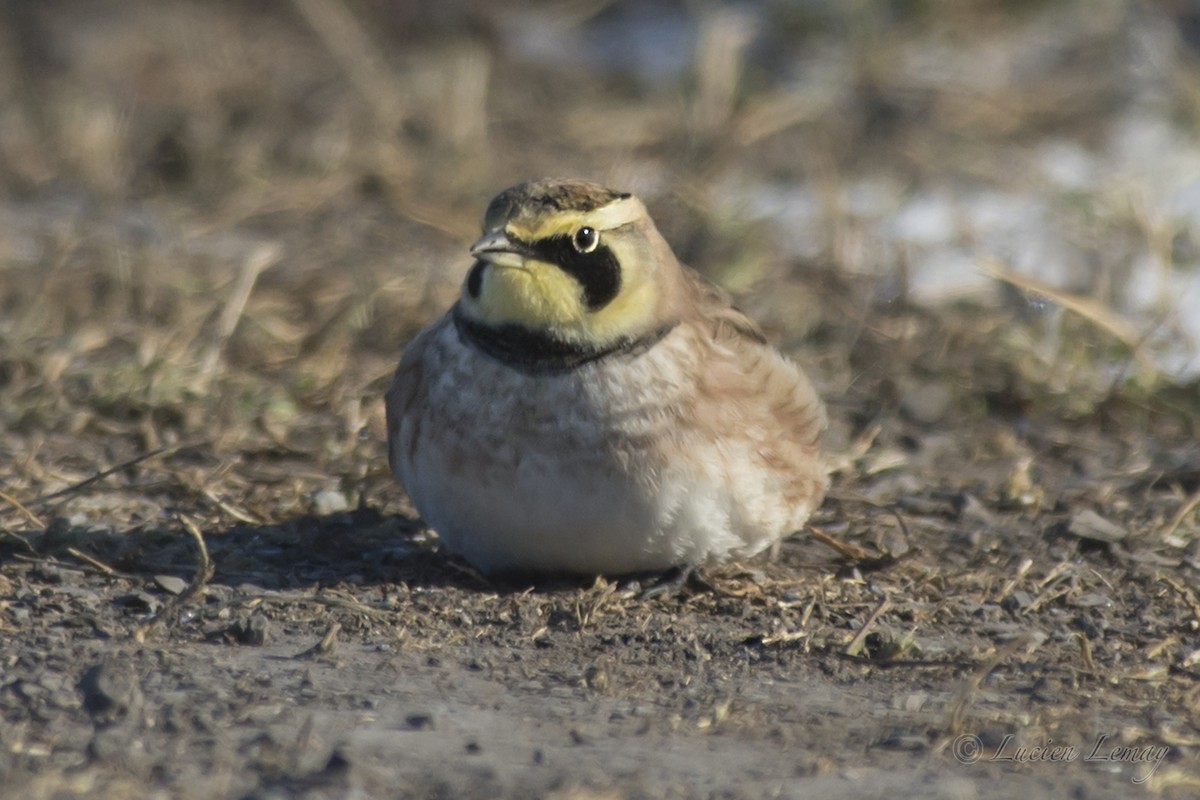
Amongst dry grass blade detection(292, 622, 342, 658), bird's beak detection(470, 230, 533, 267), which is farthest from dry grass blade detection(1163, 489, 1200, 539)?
dry grass blade detection(292, 622, 342, 658)

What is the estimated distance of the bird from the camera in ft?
15.8

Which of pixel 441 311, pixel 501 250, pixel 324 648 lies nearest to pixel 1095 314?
pixel 441 311

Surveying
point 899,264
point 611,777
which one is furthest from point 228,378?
point 611,777

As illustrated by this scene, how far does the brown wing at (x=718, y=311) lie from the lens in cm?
532

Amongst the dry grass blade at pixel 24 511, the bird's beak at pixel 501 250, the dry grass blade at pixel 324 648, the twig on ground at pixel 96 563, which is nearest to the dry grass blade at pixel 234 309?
the dry grass blade at pixel 24 511

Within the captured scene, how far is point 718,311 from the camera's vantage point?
5.40 m

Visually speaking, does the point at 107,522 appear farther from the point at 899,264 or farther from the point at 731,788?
the point at 899,264

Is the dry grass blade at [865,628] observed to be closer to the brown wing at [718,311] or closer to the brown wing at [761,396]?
the brown wing at [761,396]

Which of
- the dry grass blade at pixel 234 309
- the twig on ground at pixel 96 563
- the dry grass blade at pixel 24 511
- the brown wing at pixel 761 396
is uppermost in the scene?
the brown wing at pixel 761 396

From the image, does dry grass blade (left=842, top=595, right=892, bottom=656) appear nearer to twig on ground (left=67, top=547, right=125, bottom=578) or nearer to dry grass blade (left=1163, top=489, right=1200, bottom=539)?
dry grass blade (left=1163, top=489, right=1200, bottom=539)

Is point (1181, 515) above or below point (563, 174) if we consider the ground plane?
below

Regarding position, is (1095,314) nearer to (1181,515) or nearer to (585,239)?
(1181,515)

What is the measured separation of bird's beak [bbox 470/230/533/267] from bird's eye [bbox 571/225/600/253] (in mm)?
132

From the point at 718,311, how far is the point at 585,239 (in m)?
0.71
